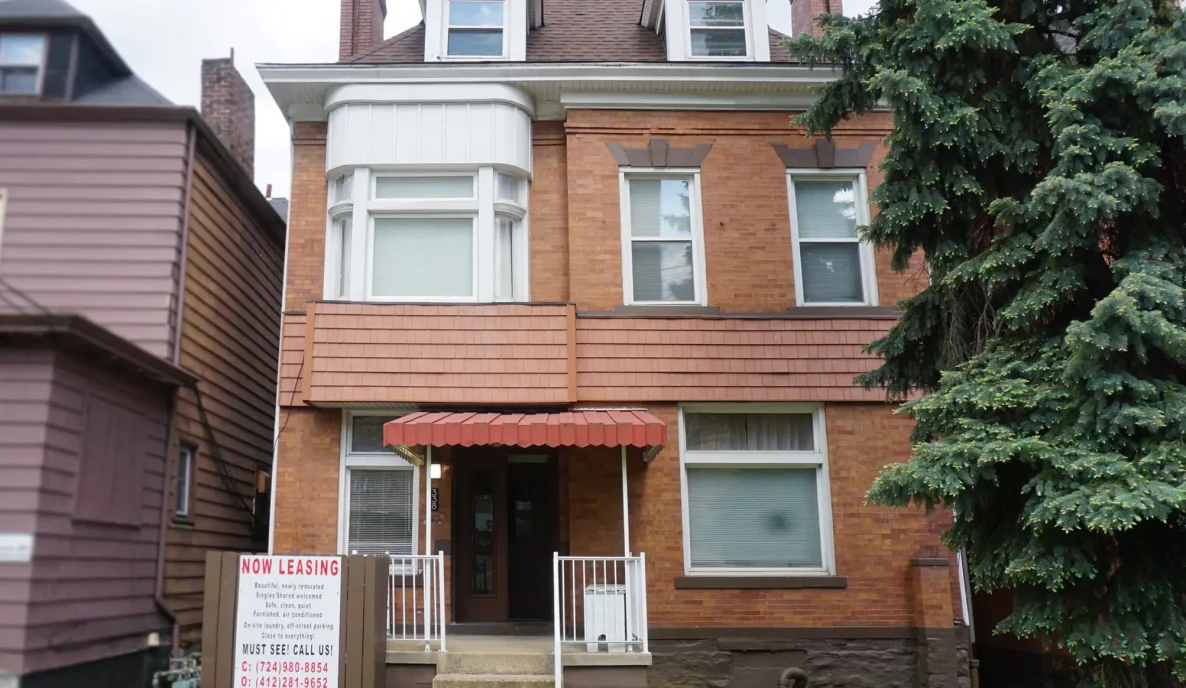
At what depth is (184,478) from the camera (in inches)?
388

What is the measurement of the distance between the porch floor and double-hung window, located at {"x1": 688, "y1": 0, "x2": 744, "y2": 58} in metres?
7.27

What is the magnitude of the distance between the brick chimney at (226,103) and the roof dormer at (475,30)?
9.59 ft

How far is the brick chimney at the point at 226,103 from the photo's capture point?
1238 centimetres

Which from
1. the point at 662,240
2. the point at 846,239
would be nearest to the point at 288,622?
the point at 662,240

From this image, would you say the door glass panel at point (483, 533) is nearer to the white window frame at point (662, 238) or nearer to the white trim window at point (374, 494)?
the white trim window at point (374, 494)

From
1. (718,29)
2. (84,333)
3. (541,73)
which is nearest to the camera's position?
(84,333)

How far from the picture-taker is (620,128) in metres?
11.1

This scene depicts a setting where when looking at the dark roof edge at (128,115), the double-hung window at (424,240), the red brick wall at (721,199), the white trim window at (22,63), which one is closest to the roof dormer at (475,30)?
the red brick wall at (721,199)

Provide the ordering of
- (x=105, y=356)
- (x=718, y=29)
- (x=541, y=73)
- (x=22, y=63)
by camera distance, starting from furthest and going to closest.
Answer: (x=718, y=29) → (x=541, y=73) → (x=22, y=63) → (x=105, y=356)

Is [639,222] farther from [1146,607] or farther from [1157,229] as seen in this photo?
[1146,607]

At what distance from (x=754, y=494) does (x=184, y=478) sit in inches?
241

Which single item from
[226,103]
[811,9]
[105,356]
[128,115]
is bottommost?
[105,356]

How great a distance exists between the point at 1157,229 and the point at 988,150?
133 centimetres

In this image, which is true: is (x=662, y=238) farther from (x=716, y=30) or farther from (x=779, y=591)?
(x=779, y=591)
